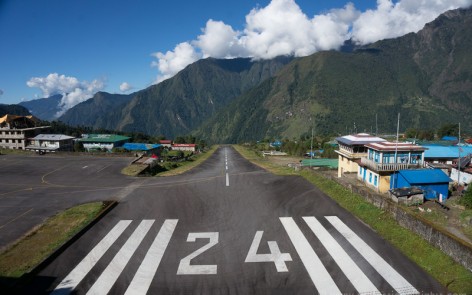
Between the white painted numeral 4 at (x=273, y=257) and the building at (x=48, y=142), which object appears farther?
the building at (x=48, y=142)

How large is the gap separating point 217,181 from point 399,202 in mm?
18857

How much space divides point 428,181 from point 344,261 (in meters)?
20.9

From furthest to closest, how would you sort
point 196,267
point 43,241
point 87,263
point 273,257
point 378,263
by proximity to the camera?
1. point 43,241
2. point 273,257
3. point 87,263
4. point 378,263
5. point 196,267

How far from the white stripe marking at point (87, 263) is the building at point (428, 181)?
89.4ft

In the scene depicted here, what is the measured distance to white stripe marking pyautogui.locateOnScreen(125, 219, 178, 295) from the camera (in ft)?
47.0

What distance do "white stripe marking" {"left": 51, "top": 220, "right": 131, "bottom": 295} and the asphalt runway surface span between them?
0.16ft

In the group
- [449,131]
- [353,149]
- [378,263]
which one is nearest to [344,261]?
[378,263]

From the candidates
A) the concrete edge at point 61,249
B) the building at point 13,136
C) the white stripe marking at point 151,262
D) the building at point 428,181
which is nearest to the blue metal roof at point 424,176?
the building at point 428,181

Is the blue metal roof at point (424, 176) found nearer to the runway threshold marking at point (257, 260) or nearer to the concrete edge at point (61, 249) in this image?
the runway threshold marking at point (257, 260)

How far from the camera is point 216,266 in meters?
16.3

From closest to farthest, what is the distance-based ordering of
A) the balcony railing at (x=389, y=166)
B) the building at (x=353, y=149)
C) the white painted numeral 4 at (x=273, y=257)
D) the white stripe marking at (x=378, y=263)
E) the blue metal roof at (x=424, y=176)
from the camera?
the white stripe marking at (x=378, y=263) → the white painted numeral 4 at (x=273, y=257) → the blue metal roof at (x=424, y=176) → the balcony railing at (x=389, y=166) → the building at (x=353, y=149)

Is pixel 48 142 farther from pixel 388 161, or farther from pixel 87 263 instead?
pixel 388 161

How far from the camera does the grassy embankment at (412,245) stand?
48.3 ft

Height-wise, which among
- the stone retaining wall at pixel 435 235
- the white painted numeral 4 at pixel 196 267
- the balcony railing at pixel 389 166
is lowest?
the white painted numeral 4 at pixel 196 267
